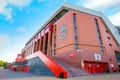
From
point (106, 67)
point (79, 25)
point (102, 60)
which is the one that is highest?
point (79, 25)

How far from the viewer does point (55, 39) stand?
31.9 meters

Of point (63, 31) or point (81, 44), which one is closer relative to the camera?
point (81, 44)

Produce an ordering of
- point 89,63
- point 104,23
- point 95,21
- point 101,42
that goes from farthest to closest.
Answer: point 104,23
point 95,21
point 101,42
point 89,63

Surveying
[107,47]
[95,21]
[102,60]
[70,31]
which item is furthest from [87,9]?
[102,60]

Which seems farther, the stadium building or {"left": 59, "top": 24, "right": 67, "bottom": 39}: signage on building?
{"left": 59, "top": 24, "right": 67, "bottom": 39}: signage on building

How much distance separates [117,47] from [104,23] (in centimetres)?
882

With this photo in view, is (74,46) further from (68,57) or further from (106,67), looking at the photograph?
(106,67)

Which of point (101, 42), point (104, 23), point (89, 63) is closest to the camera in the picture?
point (89, 63)

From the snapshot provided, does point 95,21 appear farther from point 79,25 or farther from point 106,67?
point 106,67

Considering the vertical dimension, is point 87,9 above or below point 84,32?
above

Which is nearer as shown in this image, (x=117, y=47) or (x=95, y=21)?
(x=95, y=21)

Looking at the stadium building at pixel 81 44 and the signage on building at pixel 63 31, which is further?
the signage on building at pixel 63 31

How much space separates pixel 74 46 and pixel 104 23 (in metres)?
15.8

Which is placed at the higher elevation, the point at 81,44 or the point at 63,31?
the point at 63,31
